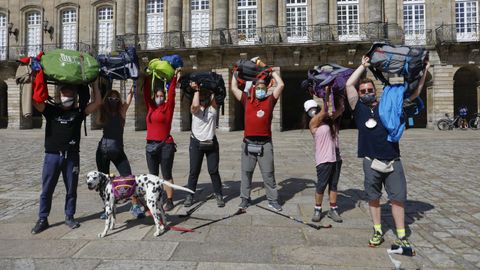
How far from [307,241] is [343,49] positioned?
22201 mm

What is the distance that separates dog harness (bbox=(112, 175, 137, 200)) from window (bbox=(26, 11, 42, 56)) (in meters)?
31.1

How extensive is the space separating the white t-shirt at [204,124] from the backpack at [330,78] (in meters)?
1.63

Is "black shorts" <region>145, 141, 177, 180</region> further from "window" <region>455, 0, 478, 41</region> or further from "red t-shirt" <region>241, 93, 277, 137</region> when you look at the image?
"window" <region>455, 0, 478, 41</region>

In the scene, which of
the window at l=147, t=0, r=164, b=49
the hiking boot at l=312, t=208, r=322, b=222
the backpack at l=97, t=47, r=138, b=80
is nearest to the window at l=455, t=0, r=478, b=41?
the window at l=147, t=0, r=164, b=49

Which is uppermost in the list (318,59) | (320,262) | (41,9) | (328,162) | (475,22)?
(41,9)

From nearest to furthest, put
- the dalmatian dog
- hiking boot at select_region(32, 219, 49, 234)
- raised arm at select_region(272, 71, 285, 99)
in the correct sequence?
1. the dalmatian dog
2. hiking boot at select_region(32, 219, 49, 234)
3. raised arm at select_region(272, 71, 285, 99)

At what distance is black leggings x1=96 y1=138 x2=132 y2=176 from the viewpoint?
5.08m

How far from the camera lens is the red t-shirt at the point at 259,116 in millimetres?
5281

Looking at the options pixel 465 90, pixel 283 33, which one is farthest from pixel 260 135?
pixel 465 90

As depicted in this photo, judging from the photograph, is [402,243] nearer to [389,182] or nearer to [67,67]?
[389,182]

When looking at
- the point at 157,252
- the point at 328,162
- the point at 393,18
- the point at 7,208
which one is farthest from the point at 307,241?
the point at 393,18

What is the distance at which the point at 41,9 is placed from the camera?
3048 centimetres

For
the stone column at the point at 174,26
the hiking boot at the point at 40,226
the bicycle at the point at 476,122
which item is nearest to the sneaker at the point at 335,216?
the hiking boot at the point at 40,226

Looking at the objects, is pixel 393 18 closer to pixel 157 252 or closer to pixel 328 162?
pixel 328 162
